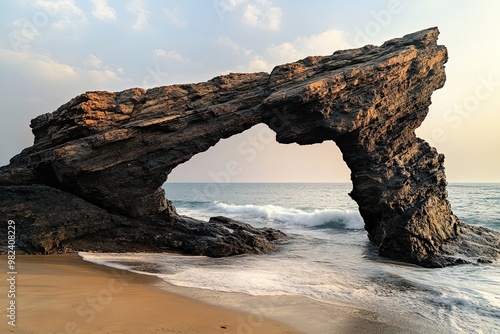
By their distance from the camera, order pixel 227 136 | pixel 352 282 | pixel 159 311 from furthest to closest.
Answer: pixel 227 136, pixel 352 282, pixel 159 311

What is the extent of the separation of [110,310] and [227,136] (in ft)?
36.0

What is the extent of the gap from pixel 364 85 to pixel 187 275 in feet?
38.3

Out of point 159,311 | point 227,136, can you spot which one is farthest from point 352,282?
point 227,136

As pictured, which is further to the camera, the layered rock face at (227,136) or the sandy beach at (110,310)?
the layered rock face at (227,136)

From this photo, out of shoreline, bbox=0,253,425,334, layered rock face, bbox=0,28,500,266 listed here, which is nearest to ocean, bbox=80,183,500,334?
shoreline, bbox=0,253,425,334

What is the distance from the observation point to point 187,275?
400 inches

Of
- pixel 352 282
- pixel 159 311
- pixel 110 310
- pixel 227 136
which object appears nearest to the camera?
pixel 110 310

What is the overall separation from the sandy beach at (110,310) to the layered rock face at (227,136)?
6.03 meters

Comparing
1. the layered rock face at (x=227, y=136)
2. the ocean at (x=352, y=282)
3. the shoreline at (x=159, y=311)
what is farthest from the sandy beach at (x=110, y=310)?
the layered rock face at (x=227, y=136)

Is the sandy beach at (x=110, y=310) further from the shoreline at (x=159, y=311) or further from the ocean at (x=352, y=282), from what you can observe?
the ocean at (x=352, y=282)

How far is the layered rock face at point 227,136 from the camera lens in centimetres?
1405

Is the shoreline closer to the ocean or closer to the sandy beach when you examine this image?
the sandy beach

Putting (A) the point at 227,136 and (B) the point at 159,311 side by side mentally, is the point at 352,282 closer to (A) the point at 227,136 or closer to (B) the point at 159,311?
(B) the point at 159,311

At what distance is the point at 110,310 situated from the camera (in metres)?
6.12
